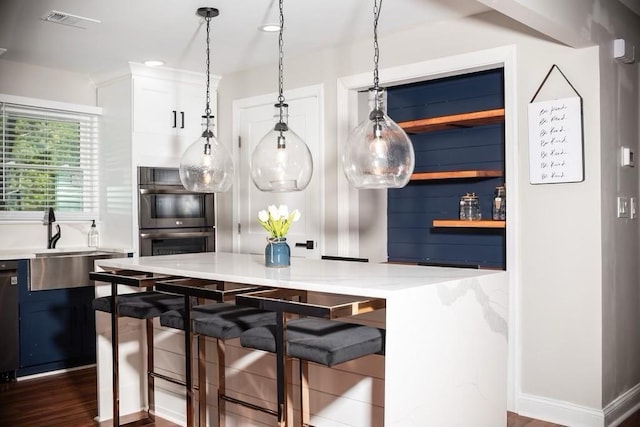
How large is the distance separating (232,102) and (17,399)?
9.61ft

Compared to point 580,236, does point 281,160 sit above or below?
above

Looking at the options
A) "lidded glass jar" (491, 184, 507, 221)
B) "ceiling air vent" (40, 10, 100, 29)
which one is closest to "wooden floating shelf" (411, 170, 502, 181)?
"lidded glass jar" (491, 184, 507, 221)

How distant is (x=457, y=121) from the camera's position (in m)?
4.08

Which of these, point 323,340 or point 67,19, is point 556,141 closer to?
point 323,340

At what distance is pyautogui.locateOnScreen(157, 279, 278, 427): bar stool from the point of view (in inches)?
107

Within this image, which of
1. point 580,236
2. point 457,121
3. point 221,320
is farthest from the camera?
point 457,121

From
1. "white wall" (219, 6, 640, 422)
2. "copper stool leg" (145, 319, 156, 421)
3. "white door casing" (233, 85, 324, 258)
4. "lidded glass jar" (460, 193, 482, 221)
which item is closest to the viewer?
"white wall" (219, 6, 640, 422)

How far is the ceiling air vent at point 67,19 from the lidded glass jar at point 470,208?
2706 mm

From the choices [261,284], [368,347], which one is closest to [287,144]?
[261,284]

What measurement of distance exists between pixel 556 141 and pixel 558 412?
1554 mm

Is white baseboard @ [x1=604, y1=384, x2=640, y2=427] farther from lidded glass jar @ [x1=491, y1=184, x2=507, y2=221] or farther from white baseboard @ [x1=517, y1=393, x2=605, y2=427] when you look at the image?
lidded glass jar @ [x1=491, y1=184, x2=507, y2=221]

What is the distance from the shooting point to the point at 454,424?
260cm

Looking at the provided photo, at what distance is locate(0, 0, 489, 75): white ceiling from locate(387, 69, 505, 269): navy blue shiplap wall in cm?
66

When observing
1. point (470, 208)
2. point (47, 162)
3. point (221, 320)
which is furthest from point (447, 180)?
point (47, 162)
